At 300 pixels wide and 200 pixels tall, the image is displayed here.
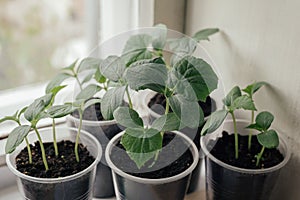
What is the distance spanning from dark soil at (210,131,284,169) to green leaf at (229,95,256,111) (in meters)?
0.10

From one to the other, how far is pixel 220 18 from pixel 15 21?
1.70ft

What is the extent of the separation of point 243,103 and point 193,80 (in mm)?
107

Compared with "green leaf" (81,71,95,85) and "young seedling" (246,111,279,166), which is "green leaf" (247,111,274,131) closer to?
"young seedling" (246,111,279,166)

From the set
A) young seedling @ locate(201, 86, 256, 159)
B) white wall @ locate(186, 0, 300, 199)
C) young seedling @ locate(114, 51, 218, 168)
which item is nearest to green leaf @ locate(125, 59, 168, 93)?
young seedling @ locate(114, 51, 218, 168)

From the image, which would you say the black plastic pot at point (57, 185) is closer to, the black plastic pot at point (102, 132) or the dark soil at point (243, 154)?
the black plastic pot at point (102, 132)

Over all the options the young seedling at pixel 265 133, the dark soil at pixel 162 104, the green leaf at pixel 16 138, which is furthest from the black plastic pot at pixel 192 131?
the green leaf at pixel 16 138

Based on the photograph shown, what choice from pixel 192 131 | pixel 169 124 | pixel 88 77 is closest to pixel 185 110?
pixel 169 124

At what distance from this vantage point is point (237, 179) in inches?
28.3

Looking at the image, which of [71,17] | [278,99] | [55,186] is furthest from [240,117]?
[71,17]

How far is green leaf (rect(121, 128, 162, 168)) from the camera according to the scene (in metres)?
0.61

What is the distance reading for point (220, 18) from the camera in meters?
0.84

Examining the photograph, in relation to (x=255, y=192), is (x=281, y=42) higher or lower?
higher

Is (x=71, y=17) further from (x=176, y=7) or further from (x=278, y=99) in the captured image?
(x=278, y=99)

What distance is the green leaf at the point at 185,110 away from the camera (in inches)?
24.5
